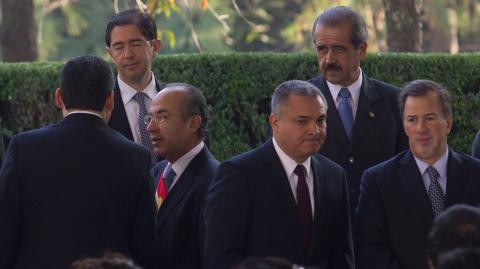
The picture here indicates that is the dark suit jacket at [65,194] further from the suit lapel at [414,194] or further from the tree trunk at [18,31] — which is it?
the tree trunk at [18,31]

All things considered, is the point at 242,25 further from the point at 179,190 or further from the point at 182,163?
the point at 179,190

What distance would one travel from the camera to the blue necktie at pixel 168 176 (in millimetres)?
8328

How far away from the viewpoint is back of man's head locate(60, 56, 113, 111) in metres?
7.44

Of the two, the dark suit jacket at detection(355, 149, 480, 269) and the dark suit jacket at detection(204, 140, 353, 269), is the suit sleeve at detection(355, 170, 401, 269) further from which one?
the dark suit jacket at detection(204, 140, 353, 269)

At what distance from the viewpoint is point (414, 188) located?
8.23 meters

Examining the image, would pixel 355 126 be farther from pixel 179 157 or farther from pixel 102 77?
pixel 102 77

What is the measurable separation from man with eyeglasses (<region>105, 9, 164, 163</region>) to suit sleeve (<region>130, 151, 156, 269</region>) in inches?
67.0

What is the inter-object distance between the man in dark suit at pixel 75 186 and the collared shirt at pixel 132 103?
1769 millimetres

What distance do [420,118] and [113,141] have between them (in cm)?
188

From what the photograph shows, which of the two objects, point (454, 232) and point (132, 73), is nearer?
point (454, 232)

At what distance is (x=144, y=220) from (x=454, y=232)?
2.18m

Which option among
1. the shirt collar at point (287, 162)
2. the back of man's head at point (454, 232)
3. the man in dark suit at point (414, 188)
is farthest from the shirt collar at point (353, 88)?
the back of man's head at point (454, 232)

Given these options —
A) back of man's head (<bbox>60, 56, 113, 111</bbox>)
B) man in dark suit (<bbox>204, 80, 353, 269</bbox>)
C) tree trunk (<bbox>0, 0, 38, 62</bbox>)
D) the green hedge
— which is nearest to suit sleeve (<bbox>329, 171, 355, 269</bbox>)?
man in dark suit (<bbox>204, 80, 353, 269</bbox>)

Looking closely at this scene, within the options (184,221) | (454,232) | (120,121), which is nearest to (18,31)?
(120,121)
